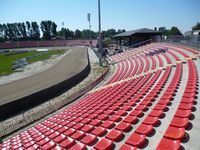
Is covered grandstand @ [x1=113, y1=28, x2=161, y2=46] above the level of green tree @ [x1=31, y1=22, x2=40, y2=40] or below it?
below

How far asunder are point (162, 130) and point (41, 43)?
10236cm

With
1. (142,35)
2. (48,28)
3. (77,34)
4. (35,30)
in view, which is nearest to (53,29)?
(48,28)

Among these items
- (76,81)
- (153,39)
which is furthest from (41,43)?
(76,81)

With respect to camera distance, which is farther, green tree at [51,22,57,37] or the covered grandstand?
green tree at [51,22,57,37]

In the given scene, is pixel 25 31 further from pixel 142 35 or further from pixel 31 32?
pixel 142 35

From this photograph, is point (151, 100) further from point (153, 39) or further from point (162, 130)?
point (153, 39)

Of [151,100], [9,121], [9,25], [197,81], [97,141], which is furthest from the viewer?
[9,25]

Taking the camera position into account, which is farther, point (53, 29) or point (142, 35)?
point (53, 29)

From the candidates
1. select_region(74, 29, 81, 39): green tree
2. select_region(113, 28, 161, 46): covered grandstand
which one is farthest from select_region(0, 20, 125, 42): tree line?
select_region(113, 28, 161, 46): covered grandstand

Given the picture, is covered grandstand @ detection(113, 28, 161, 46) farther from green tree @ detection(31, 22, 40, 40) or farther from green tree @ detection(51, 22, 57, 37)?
green tree @ detection(31, 22, 40, 40)

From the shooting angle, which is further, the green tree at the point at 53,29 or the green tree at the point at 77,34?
the green tree at the point at 77,34

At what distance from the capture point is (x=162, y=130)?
6312 millimetres

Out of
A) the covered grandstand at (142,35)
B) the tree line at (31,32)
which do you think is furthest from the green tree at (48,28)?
the covered grandstand at (142,35)

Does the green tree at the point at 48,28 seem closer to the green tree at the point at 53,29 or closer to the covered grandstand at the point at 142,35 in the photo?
the green tree at the point at 53,29
